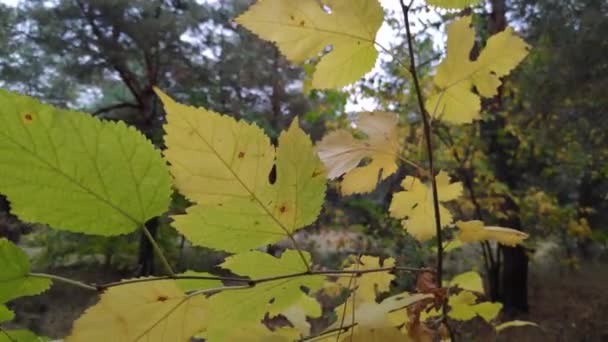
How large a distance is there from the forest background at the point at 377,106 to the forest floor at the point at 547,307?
21 mm

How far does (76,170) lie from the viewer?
0.16 meters

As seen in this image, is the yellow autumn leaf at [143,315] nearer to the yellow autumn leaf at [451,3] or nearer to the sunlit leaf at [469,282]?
the yellow autumn leaf at [451,3]

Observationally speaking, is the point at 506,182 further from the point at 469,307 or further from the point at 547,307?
the point at 469,307

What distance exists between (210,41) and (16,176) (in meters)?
5.81

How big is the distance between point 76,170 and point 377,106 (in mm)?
2548

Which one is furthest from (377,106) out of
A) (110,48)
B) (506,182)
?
(110,48)

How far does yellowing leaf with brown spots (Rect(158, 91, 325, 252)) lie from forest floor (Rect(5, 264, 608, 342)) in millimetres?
3480

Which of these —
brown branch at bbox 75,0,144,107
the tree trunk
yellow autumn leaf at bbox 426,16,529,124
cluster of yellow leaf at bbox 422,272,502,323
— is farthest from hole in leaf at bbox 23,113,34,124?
brown branch at bbox 75,0,144,107

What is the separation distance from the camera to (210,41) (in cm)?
564

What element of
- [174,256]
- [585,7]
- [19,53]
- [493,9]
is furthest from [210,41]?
[585,7]

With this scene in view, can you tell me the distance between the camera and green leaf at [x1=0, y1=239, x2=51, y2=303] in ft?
0.54

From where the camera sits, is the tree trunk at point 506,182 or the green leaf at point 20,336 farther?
the tree trunk at point 506,182

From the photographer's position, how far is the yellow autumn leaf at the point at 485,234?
10.1 inches

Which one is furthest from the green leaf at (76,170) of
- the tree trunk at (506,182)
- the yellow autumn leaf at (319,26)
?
the tree trunk at (506,182)
